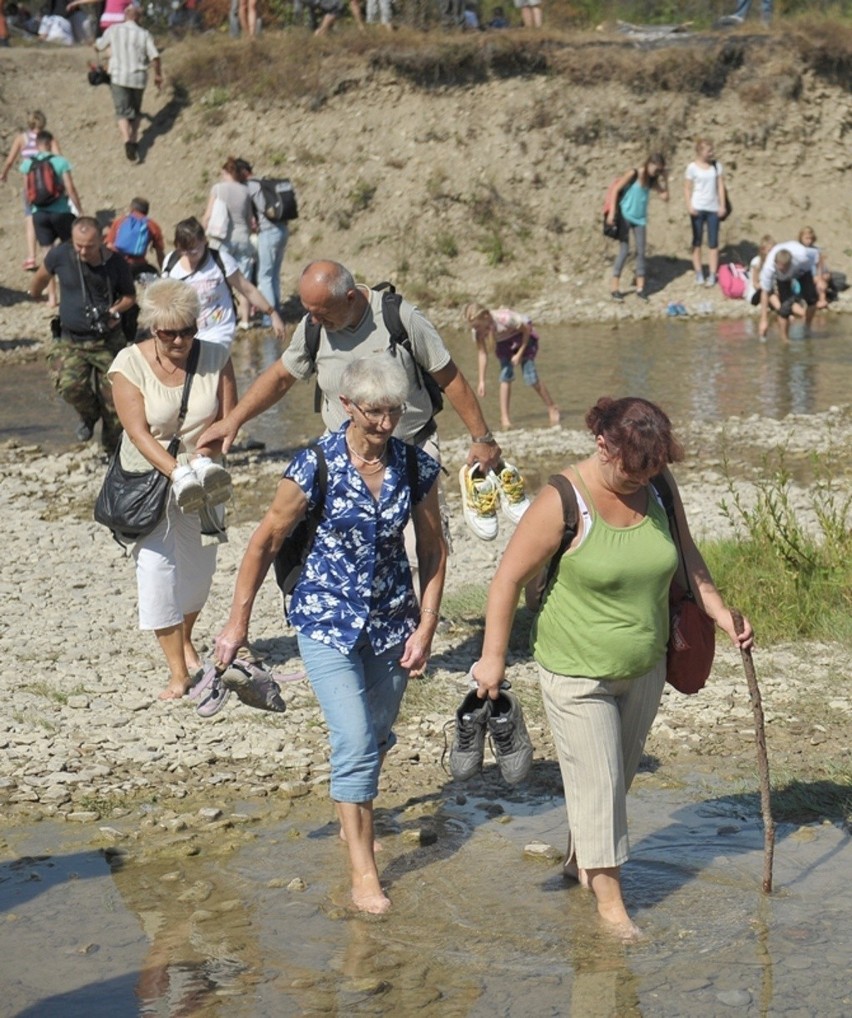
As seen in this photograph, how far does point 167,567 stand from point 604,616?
10.5 feet

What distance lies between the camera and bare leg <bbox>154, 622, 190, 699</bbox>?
7.88 metres

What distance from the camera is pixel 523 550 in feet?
16.7

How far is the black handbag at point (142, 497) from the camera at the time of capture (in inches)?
299

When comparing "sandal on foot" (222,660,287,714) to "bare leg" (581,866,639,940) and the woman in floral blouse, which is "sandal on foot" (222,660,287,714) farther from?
"bare leg" (581,866,639,940)

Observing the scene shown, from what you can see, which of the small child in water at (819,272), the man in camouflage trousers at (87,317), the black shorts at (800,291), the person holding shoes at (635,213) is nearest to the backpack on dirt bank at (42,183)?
the person holding shoes at (635,213)

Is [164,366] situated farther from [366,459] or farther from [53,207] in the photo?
[53,207]

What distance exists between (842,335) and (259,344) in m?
7.25

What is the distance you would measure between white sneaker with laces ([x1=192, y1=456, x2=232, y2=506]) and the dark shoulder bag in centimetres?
264

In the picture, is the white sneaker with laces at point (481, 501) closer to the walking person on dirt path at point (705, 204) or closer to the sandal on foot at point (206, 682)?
the sandal on foot at point (206, 682)

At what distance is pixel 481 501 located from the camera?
796 centimetres

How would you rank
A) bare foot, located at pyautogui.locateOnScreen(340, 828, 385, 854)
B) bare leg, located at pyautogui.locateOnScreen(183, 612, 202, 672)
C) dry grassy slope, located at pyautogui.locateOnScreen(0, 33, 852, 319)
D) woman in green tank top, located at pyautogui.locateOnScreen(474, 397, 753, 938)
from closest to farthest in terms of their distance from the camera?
woman in green tank top, located at pyautogui.locateOnScreen(474, 397, 753, 938) < bare foot, located at pyautogui.locateOnScreen(340, 828, 385, 854) < bare leg, located at pyautogui.locateOnScreen(183, 612, 202, 672) < dry grassy slope, located at pyautogui.locateOnScreen(0, 33, 852, 319)

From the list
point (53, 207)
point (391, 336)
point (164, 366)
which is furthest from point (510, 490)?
point (53, 207)

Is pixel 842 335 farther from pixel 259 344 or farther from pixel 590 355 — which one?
pixel 259 344

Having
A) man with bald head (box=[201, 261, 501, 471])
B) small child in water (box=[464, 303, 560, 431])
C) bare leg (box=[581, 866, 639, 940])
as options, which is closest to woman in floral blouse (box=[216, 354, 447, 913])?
bare leg (box=[581, 866, 639, 940])
